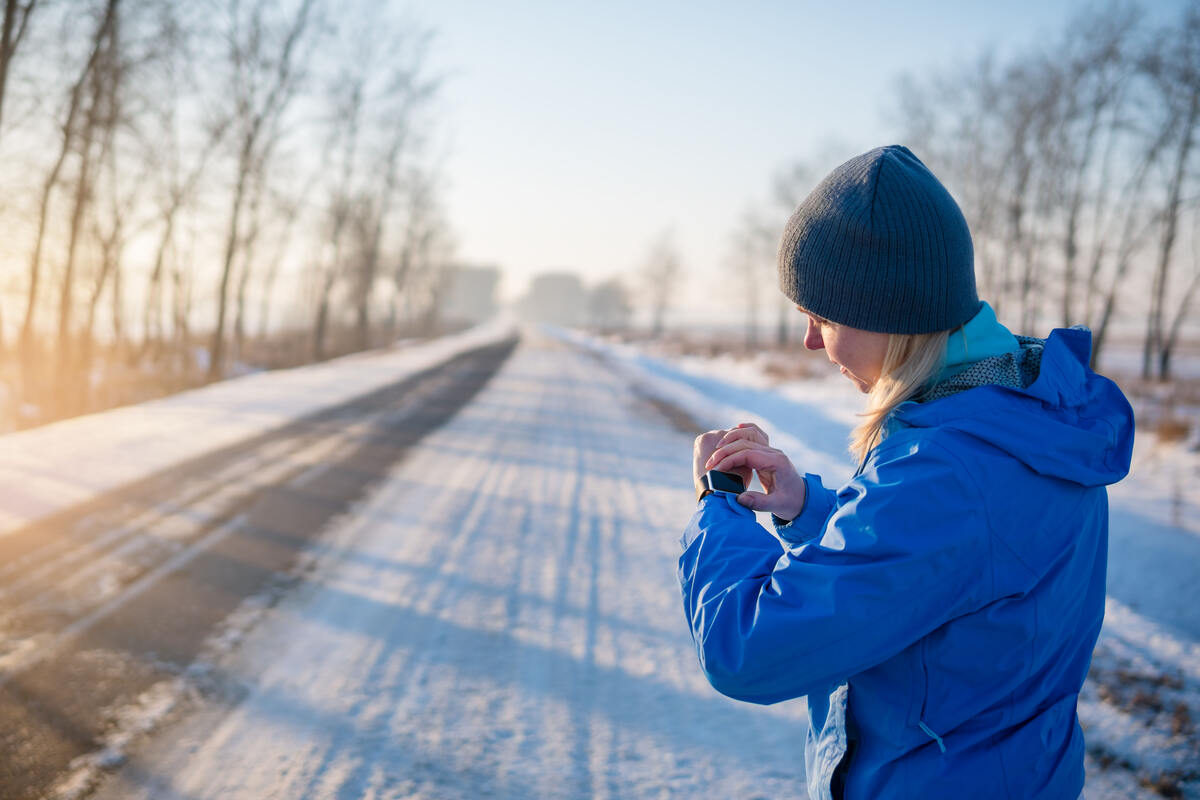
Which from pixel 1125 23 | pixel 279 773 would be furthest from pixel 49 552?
pixel 1125 23

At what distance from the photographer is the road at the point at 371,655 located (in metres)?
2.68

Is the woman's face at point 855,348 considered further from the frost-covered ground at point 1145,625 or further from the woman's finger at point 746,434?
the frost-covered ground at point 1145,625

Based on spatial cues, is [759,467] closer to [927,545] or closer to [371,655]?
[927,545]

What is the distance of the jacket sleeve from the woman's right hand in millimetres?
269

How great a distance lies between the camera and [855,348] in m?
1.27

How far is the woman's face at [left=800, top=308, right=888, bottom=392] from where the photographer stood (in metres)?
1.25

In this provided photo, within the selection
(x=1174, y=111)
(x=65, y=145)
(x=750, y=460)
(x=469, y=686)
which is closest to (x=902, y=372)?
(x=750, y=460)

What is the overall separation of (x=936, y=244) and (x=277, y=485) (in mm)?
6699

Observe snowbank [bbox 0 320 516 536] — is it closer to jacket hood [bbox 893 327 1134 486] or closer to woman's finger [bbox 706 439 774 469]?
woman's finger [bbox 706 439 774 469]

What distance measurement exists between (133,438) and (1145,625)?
9.86 m

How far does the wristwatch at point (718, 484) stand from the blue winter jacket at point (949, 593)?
11cm

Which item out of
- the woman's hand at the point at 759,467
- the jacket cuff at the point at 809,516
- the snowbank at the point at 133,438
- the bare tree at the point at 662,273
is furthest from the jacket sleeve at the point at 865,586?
the bare tree at the point at 662,273

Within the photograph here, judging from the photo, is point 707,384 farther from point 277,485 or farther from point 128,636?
point 128,636

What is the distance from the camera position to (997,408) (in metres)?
1.05
